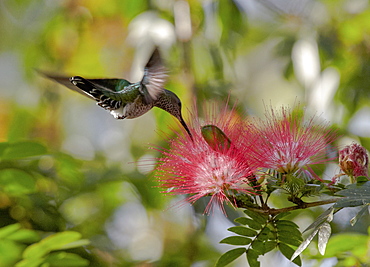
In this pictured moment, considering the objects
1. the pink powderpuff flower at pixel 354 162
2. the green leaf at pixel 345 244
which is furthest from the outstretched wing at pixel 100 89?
the green leaf at pixel 345 244

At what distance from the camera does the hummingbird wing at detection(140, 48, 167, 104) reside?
739 mm

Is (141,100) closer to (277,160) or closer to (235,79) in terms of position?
(277,160)

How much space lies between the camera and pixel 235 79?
193 centimetres

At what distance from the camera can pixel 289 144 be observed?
0.77 meters

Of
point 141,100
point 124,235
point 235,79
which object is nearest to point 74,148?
point 124,235

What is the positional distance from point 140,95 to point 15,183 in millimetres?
506

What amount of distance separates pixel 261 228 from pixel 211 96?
92cm

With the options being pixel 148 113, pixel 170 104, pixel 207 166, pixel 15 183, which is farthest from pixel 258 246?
pixel 148 113

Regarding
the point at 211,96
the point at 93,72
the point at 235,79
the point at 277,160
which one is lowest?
the point at 277,160

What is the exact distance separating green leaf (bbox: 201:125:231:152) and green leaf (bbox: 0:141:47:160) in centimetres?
45

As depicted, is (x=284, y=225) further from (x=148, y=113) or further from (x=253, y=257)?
(x=148, y=113)

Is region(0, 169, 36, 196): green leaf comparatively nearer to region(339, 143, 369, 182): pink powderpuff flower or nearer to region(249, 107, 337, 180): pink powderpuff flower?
region(249, 107, 337, 180): pink powderpuff flower

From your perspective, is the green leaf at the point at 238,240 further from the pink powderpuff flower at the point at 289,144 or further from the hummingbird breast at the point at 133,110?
the hummingbird breast at the point at 133,110

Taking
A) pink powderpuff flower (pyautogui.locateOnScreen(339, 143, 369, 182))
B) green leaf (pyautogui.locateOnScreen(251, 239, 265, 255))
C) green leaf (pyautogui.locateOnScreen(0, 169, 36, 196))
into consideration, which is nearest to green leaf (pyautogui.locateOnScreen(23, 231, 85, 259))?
green leaf (pyautogui.locateOnScreen(0, 169, 36, 196))
